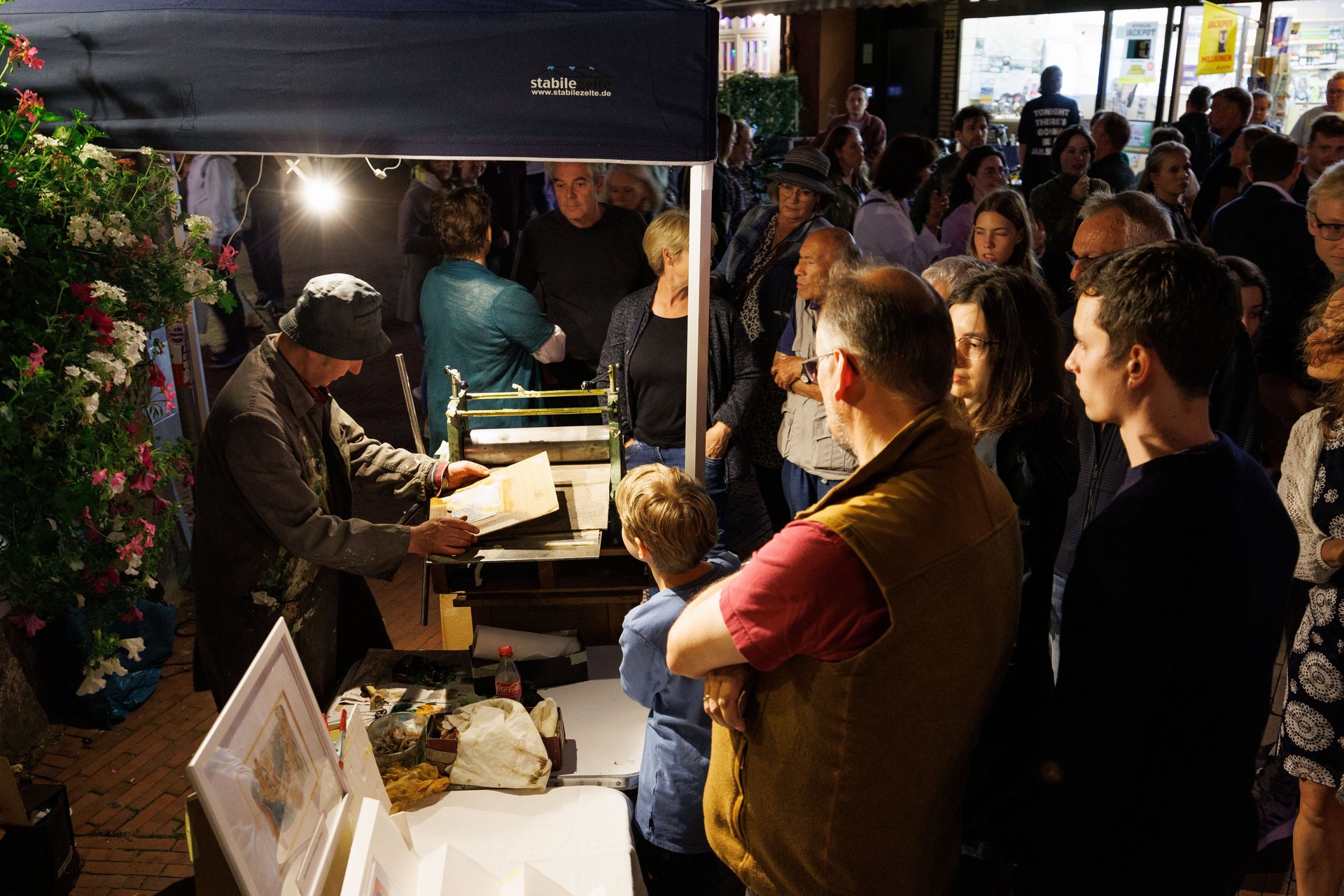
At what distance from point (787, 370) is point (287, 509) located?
2.10 meters

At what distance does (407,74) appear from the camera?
2.64 meters

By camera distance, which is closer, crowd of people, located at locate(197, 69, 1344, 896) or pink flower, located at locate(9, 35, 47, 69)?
crowd of people, located at locate(197, 69, 1344, 896)

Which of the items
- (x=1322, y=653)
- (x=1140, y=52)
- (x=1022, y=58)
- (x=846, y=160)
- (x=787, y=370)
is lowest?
(x=1322, y=653)

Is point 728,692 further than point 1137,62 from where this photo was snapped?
No

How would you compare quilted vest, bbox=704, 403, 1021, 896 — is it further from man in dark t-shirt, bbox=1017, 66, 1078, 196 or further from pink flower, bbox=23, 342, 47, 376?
man in dark t-shirt, bbox=1017, 66, 1078, 196

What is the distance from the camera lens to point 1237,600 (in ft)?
5.71

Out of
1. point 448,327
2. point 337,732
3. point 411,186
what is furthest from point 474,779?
point 411,186

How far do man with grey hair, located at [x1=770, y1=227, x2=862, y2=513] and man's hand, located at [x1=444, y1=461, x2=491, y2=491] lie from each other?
1.34 metres

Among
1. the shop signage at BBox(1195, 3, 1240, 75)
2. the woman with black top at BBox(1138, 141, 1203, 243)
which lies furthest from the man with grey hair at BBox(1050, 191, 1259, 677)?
the shop signage at BBox(1195, 3, 1240, 75)

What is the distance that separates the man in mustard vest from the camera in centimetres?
164

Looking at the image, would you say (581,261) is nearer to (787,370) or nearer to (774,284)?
(774,284)

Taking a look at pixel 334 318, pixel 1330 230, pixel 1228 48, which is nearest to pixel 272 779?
pixel 334 318

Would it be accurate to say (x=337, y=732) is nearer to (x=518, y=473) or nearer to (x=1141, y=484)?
(x=518, y=473)

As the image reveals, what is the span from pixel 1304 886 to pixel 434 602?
148 inches
